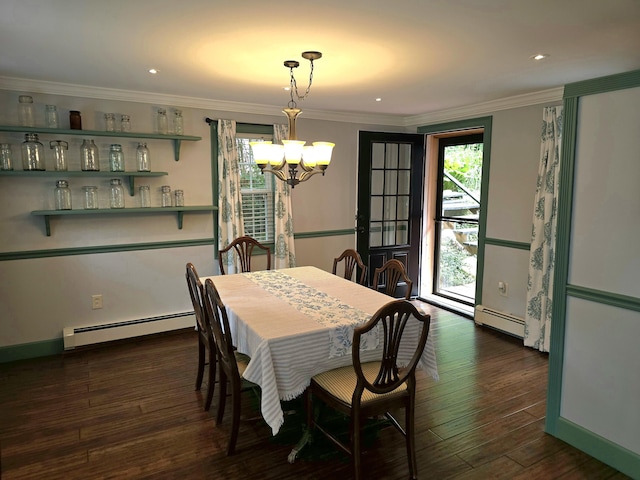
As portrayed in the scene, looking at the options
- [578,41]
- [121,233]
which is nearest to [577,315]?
[578,41]

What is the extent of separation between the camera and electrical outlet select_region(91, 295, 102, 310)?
4016mm

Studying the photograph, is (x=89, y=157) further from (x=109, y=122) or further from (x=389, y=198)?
(x=389, y=198)

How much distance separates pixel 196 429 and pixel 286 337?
104 cm

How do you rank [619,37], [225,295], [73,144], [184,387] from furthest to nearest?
[73,144] < [184,387] < [225,295] < [619,37]

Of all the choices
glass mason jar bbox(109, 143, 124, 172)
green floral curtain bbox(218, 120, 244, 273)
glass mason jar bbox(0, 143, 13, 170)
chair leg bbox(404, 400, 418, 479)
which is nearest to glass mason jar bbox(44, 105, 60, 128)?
glass mason jar bbox(0, 143, 13, 170)

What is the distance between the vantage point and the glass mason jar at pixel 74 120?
145 inches

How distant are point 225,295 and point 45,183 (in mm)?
2047

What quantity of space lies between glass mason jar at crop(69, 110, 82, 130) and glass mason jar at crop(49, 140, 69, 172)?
0.52 ft

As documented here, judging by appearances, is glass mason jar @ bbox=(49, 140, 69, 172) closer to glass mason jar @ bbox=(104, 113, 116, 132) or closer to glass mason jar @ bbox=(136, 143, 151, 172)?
glass mason jar @ bbox=(104, 113, 116, 132)

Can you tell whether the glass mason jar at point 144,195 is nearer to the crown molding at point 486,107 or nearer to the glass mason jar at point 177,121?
the glass mason jar at point 177,121

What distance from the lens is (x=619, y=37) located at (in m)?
2.41

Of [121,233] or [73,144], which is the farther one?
[121,233]

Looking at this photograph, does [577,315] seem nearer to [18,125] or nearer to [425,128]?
[425,128]

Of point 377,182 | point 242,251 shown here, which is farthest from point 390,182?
point 242,251
